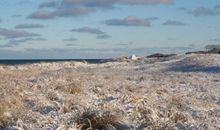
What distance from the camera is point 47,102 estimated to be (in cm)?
1101

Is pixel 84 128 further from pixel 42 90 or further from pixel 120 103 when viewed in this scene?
pixel 42 90

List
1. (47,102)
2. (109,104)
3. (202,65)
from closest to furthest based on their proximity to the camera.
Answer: (109,104) → (47,102) → (202,65)

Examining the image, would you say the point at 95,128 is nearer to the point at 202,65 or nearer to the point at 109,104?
the point at 109,104

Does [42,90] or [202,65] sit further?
[202,65]

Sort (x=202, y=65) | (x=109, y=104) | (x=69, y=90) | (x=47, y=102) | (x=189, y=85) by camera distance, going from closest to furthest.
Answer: (x=109, y=104), (x=47, y=102), (x=69, y=90), (x=189, y=85), (x=202, y=65)

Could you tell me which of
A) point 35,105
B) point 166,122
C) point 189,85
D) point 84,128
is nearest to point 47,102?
point 35,105

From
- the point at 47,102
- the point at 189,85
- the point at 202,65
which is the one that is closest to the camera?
the point at 47,102

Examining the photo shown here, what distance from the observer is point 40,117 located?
9656mm

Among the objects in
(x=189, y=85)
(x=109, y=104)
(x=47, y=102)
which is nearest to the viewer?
(x=109, y=104)

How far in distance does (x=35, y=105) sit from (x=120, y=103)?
68.5 inches

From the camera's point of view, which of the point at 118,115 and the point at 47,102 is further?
the point at 47,102

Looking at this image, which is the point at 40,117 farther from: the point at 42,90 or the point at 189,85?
the point at 189,85

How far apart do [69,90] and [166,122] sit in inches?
174

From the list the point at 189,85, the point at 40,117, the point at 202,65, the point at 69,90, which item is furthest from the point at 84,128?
the point at 202,65
